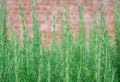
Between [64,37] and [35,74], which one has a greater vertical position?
[64,37]

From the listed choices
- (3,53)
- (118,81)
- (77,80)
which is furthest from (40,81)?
(118,81)

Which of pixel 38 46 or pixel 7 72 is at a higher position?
pixel 38 46

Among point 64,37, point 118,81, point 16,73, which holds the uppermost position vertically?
point 64,37

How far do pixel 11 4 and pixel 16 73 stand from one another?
4.26m

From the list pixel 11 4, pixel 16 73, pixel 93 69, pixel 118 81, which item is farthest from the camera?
pixel 11 4

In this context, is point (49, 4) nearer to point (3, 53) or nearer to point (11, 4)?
point (11, 4)

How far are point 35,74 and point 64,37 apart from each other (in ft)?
1.04

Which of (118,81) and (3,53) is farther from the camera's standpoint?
(118,81)

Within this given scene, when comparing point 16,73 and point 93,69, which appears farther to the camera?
point 93,69

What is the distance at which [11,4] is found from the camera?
6684mm

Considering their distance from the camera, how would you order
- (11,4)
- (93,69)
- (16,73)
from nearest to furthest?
(16,73)
(93,69)
(11,4)

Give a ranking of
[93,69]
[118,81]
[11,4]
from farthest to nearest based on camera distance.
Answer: [11,4] → [118,81] → [93,69]

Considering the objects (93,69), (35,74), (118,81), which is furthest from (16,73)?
(118,81)

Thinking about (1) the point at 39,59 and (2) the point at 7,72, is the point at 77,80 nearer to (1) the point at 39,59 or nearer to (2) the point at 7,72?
(1) the point at 39,59
